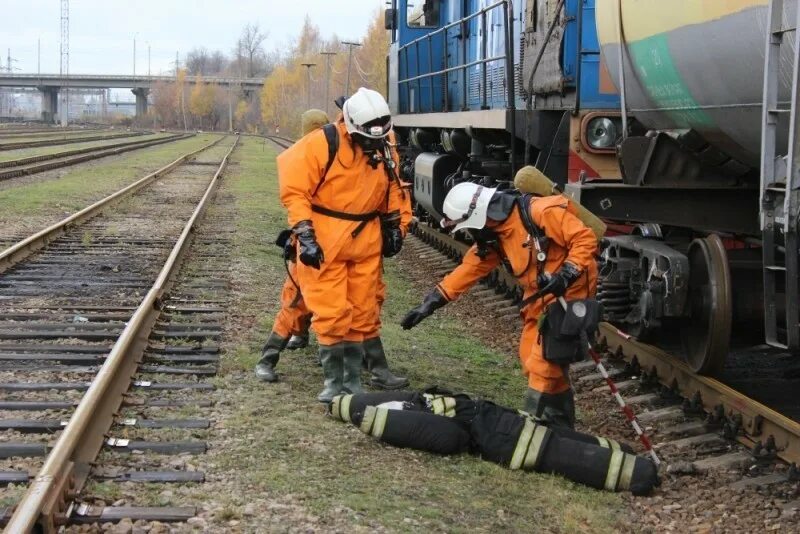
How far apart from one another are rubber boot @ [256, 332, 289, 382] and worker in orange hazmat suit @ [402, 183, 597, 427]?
1.04 meters

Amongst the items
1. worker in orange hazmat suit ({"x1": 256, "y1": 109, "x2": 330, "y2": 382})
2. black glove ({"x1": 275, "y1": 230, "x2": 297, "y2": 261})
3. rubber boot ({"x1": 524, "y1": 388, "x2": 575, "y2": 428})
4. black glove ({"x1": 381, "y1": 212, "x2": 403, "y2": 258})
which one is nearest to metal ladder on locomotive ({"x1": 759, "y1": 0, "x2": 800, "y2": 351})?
rubber boot ({"x1": 524, "y1": 388, "x2": 575, "y2": 428})

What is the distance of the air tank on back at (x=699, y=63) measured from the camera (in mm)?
5172

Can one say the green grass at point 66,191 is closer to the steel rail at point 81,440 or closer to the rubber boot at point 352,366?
the steel rail at point 81,440

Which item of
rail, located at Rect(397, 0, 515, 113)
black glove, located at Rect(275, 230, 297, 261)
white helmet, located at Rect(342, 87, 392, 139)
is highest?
rail, located at Rect(397, 0, 515, 113)

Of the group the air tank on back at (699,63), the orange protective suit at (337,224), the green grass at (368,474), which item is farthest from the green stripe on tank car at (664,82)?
the green grass at (368,474)

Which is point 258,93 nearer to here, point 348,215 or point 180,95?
point 180,95

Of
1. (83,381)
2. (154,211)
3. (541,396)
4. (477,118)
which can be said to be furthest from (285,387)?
(154,211)

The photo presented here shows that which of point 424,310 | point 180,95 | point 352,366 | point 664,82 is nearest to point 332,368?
point 352,366

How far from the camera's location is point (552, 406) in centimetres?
589

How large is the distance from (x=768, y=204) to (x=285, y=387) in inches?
120

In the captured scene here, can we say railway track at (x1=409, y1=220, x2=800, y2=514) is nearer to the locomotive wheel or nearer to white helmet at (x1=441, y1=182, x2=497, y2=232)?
the locomotive wheel

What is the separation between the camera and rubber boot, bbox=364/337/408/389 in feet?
21.8

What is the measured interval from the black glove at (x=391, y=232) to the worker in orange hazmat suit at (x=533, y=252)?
1.52 ft

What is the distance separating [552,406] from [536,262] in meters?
0.82
